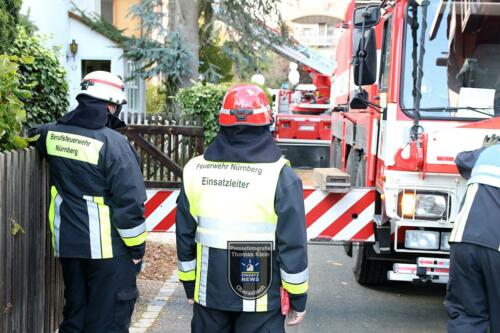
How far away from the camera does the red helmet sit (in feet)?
11.7

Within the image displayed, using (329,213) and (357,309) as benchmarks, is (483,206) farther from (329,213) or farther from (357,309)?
(357,309)

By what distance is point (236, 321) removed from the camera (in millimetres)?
3650

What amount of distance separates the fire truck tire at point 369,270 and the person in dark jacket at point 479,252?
Result: 3.09 meters

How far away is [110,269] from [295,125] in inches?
531

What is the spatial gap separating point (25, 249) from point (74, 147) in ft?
2.31

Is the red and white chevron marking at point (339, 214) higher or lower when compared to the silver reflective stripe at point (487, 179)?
lower

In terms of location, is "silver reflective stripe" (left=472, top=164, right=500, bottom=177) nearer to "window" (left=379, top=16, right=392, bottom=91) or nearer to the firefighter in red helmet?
the firefighter in red helmet

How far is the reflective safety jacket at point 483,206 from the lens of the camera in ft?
13.0

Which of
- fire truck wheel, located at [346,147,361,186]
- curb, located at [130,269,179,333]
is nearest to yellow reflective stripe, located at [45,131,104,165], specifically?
curb, located at [130,269,179,333]

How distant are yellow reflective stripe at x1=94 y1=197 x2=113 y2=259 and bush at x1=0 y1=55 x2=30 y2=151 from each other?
0.59 meters

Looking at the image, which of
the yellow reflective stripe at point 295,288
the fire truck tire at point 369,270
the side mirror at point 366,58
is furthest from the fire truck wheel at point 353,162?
the yellow reflective stripe at point 295,288

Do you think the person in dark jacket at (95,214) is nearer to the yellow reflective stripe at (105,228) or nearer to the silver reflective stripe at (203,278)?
the yellow reflective stripe at (105,228)

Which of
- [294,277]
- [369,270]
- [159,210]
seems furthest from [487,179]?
[369,270]

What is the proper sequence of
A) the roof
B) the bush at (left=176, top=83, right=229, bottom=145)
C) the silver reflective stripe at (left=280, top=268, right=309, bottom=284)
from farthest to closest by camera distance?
the roof
the bush at (left=176, top=83, right=229, bottom=145)
the silver reflective stripe at (left=280, top=268, right=309, bottom=284)
